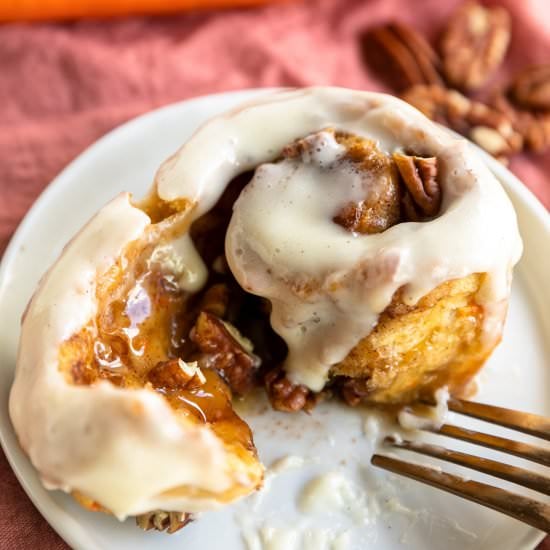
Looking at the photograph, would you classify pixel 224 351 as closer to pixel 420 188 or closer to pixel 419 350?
pixel 419 350

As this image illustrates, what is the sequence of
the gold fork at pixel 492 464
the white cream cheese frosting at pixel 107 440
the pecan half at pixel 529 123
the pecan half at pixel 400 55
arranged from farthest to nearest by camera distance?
1. the pecan half at pixel 400 55
2. the pecan half at pixel 529 123
3. the gold fork at pixel 492 464
4. the white cream cheese frosting at pixel 107 440

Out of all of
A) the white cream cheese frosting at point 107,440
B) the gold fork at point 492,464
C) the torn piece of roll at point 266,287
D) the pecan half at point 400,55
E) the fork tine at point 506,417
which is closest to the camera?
the white cream cheese frosting at point 107,440

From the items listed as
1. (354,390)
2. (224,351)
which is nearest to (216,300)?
(224,351)

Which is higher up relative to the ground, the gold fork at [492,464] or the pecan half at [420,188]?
the pecan half at [420,188]

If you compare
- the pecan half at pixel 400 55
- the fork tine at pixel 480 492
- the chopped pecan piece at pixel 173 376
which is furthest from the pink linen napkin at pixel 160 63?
the fork tine at pixel 480 492

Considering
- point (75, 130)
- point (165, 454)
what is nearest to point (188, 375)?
point (165, 454)

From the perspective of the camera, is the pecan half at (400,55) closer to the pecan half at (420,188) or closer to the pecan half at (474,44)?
the pecan half at (474,44)

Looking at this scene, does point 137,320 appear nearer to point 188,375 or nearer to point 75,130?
point 188,375
